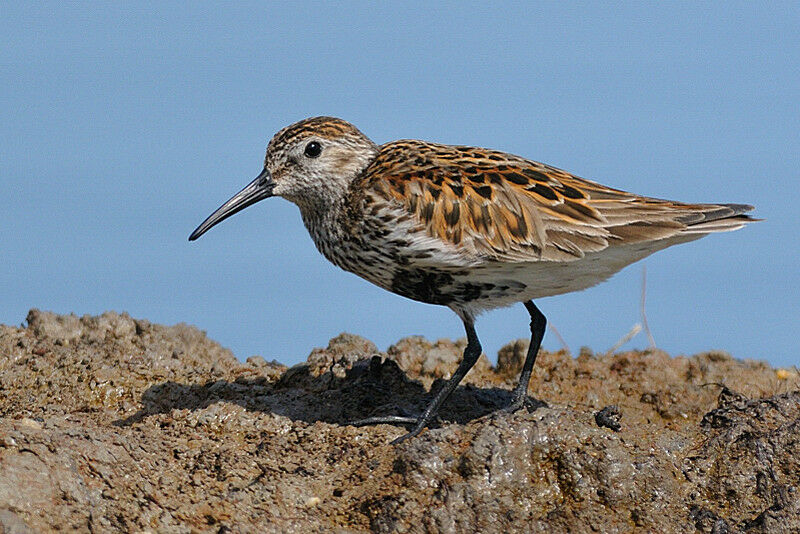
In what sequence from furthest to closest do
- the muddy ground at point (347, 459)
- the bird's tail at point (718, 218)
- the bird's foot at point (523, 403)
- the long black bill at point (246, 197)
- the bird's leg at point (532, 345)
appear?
the long black bill at point (246, 197), the bird's leg at point (532, 345), the bird's foot at point (523, 403), the bird's tail at point (718, 218), the muddy ground at point (347, 459)

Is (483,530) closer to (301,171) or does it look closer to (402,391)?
(402,391)

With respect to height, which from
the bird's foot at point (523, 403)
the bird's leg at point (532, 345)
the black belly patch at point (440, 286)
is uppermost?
the black belly patch at point (440, 286)

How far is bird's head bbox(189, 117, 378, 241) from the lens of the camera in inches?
320

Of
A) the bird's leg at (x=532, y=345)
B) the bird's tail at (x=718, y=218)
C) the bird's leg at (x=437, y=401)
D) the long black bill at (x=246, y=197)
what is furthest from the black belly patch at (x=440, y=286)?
the bird's tail at (x=718, y=218)

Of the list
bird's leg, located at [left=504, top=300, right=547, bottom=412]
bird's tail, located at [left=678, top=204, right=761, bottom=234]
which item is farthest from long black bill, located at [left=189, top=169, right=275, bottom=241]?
bird's tail, located at [left=678, top=204, right=761, bottom=234]

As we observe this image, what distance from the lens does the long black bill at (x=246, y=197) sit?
8.26 m

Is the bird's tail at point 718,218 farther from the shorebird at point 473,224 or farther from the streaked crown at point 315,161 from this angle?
the streaked crown at point 315,161

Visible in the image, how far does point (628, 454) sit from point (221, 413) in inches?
117

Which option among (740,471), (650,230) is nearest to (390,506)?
(740,471)

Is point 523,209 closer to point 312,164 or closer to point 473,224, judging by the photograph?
point 473,224

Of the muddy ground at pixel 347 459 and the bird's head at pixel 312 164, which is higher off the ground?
the bird's head at pixel 312 164

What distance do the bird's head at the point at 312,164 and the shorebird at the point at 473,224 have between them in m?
0.01

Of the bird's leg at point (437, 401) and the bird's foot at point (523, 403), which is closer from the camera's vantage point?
the bird's leg at point (437, 401)

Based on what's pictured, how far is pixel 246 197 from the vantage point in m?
8.30
